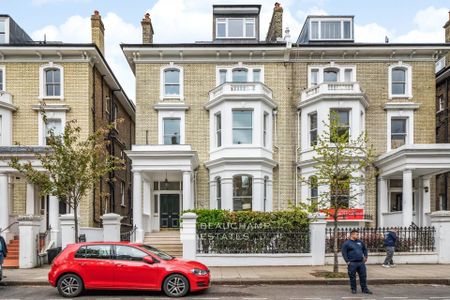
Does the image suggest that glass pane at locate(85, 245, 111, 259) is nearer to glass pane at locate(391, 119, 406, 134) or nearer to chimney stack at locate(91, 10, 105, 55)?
chimney stack at locate(91, 10, 105, 55)

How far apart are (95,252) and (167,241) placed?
9.58 metres

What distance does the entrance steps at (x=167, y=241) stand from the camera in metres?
21.0

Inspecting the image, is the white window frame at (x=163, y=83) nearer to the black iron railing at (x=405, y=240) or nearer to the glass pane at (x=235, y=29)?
the glass pane at (x=235, y=29)

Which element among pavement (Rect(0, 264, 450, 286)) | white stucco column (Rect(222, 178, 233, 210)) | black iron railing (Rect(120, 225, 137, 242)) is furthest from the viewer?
white stucco column (Rect(222, 178, 233, 210))

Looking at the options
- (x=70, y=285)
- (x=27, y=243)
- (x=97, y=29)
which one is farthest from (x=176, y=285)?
(x=97, y=29)

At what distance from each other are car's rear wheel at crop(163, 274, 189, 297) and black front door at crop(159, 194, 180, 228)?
43.9 ft

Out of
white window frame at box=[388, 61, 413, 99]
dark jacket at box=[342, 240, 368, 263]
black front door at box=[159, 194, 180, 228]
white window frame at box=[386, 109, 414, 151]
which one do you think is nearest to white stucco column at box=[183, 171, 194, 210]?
black front door at box=[159, 194, 180, 228]

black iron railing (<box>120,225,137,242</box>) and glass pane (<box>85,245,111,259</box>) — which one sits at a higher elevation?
glass pane (<box>85,245,111,259</box>)

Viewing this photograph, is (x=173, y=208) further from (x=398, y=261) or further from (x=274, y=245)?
(x=398, y=261)

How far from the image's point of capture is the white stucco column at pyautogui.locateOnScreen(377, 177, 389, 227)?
24.8 metres

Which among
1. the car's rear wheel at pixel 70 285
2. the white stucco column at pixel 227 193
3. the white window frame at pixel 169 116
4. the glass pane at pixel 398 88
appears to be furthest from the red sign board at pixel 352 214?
the car's rear wheel at pixel 70 285

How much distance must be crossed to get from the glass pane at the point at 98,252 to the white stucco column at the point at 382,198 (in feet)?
53.9

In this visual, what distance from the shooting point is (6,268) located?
17.8 metres

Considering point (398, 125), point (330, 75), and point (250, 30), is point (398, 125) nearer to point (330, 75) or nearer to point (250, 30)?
point (330, 75)
